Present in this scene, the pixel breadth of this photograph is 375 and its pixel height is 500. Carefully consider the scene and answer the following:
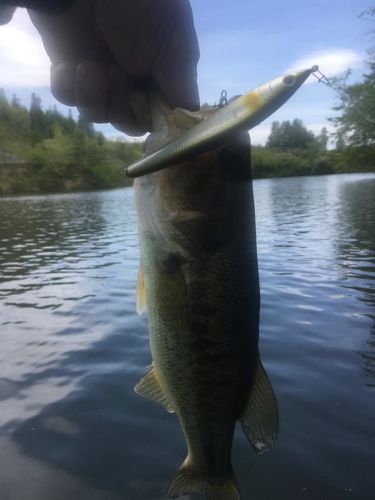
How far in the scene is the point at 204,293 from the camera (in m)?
2.08

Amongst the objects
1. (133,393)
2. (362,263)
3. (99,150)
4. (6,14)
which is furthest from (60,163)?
(6,14)

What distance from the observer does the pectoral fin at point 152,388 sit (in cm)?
256

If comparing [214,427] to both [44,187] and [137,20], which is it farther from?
[44,187]

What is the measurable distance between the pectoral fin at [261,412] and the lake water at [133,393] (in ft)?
11.8

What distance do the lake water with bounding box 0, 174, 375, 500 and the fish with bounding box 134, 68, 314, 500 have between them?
3610 mm

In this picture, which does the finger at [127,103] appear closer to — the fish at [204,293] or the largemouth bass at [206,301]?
the fish at [204,293]

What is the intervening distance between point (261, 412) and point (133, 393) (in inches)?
237

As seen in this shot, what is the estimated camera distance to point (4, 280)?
59.4ft

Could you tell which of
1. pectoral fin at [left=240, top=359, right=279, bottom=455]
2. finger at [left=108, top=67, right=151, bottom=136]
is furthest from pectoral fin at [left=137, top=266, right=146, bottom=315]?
finger at [left=108, top=67, right=151, bottom=136]

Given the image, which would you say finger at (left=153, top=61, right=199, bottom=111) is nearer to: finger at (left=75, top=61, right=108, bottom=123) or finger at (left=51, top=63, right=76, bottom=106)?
finger at (left=75, top=61, right=108, bottom=123)

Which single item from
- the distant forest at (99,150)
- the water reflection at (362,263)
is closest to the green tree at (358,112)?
the distant forest at (99,150)

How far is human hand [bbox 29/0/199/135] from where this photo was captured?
81.2 inches

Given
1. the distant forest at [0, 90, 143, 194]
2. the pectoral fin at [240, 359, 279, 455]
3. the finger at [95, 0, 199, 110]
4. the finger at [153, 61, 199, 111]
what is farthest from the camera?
the distant forest at [0, 90, 143, 194]

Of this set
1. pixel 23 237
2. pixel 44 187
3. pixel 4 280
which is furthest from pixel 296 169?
pixel 4 280
